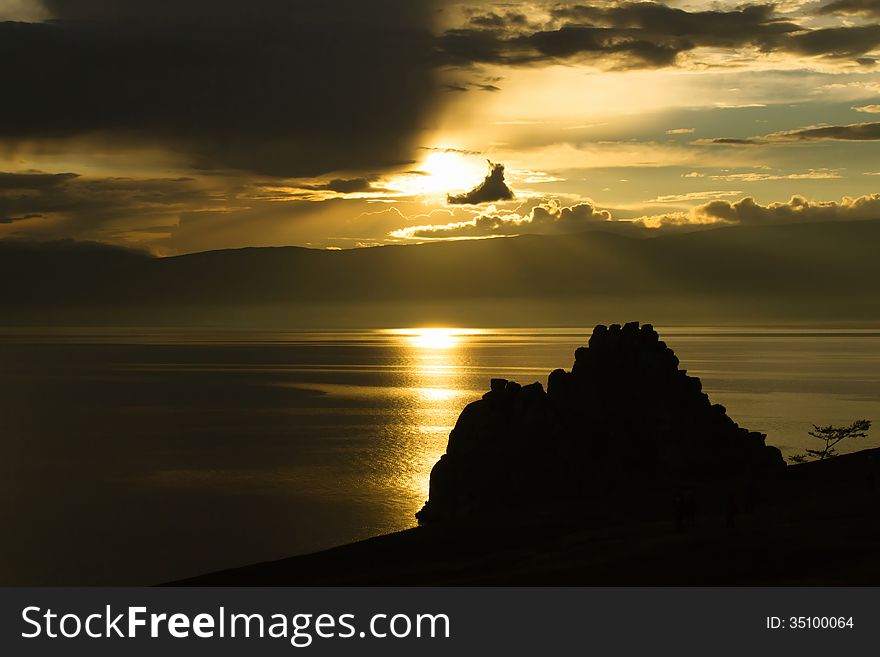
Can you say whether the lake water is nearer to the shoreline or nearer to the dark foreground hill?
the dark foreground hill

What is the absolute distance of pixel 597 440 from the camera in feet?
216

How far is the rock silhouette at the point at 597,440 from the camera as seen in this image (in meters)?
62.7

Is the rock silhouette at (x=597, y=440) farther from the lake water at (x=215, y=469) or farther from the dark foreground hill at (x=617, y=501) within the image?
the lake water at (x=215, y=469)

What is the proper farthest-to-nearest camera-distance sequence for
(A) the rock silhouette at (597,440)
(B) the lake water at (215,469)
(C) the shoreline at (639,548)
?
(A) the rock silhouette at (597,440) → (B) the lake water at (215,469) → (C) the shoreline at (639,548)

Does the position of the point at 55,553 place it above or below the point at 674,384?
below

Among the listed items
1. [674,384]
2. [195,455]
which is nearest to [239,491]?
[195,455]

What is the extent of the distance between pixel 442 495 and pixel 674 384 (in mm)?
17267

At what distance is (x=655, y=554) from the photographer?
36.5 m

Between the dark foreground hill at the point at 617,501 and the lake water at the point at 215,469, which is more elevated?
the dark foreground hill at the point at 617,501

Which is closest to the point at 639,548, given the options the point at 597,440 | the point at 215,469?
the point at 597,440

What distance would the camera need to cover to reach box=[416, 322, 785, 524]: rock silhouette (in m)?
62.7

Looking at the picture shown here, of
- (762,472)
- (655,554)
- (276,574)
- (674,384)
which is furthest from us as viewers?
(674,384)

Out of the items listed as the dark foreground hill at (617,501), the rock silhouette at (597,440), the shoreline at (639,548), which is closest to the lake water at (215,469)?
the rock silhouette at (597,440)
